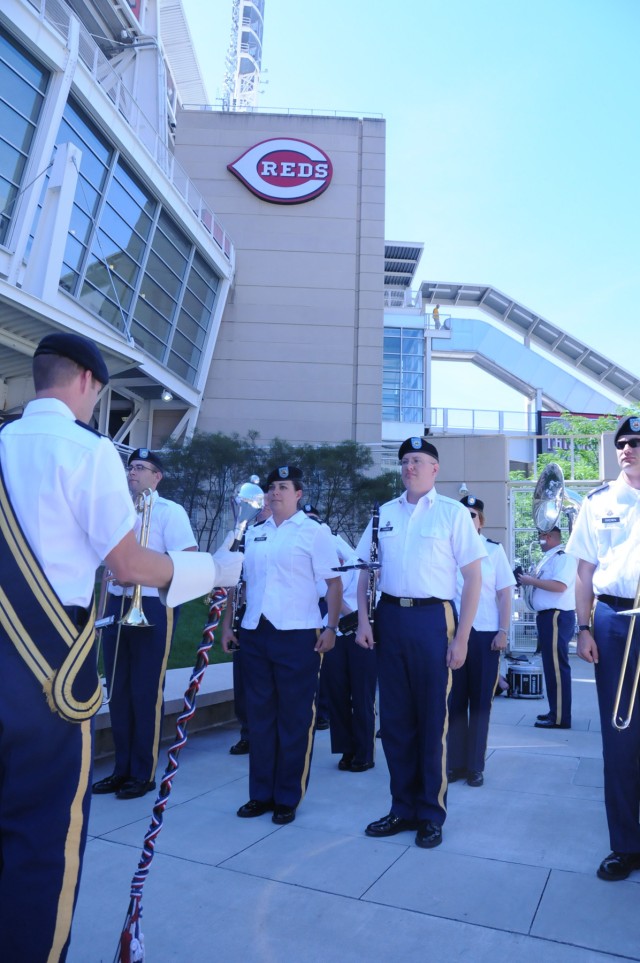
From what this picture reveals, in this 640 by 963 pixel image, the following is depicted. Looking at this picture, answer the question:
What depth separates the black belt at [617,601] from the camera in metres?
3.63

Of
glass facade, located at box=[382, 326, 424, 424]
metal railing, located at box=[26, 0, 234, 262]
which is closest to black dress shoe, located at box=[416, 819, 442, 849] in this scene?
metal railing, located at box=[26, 0, 234, 262]

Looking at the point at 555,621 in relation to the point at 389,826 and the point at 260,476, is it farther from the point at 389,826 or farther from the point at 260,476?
the point at 260,476

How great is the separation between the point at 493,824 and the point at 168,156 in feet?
71.5

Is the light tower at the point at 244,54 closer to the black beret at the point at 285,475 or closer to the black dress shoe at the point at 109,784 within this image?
the black beret at the point at 285,475

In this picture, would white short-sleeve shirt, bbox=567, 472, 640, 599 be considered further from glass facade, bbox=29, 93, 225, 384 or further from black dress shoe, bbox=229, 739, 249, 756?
glass facade, bbox=29, 93, 225, 384

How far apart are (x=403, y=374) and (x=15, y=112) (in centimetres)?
3367

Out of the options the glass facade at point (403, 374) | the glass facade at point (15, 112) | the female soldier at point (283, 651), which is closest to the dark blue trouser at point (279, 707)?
the female soldier at point (283, 651)

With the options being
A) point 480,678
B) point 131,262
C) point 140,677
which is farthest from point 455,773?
point 131,262

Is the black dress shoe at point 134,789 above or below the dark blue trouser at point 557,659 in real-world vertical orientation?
below

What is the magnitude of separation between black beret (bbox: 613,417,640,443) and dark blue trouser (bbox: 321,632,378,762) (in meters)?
2.84

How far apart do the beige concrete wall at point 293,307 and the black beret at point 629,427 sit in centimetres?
2487

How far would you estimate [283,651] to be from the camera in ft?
15.0

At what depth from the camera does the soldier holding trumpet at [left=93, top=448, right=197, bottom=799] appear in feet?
15.9

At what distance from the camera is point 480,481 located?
1415 centimetres
